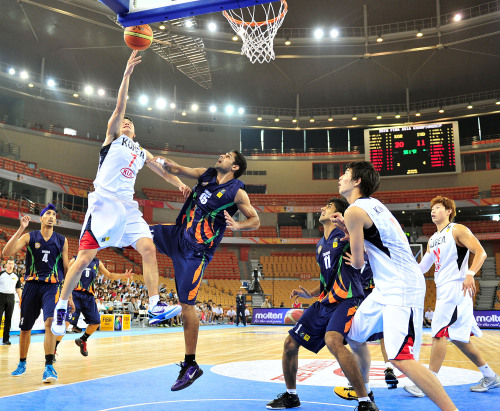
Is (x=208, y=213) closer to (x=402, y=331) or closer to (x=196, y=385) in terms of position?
(x=402, y=331)

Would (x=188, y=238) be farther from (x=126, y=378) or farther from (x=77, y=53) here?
(x=77, y=53)

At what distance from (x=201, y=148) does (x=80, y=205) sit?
10417mm

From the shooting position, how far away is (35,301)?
6.10 m

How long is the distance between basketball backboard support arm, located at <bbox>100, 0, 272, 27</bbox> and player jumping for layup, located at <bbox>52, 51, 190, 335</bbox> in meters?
0.42

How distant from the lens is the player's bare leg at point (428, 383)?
2986 millimetres

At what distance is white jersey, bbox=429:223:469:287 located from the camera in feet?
17.1

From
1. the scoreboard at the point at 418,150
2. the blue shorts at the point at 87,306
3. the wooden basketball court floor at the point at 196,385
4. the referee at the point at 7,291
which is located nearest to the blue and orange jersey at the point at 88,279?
the blue shorts at the point at 87,306

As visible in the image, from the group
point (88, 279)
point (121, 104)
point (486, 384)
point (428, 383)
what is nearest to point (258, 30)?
point (88, 279)

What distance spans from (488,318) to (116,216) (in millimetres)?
20290

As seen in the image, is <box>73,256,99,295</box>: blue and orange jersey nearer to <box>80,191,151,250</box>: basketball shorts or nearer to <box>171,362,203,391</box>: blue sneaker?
<box>80,191,151,250</box>: basketball shorts

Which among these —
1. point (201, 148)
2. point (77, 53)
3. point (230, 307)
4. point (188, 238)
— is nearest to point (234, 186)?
point (188, 238)

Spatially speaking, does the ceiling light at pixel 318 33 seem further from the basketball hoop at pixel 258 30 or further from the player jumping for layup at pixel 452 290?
the player jumping for layup at pixel 452 290

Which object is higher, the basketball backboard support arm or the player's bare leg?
the basketball backboard support arm

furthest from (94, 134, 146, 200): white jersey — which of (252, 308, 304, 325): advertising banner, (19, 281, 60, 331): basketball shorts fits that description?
(252, 308, 304, 325): advertising banner
